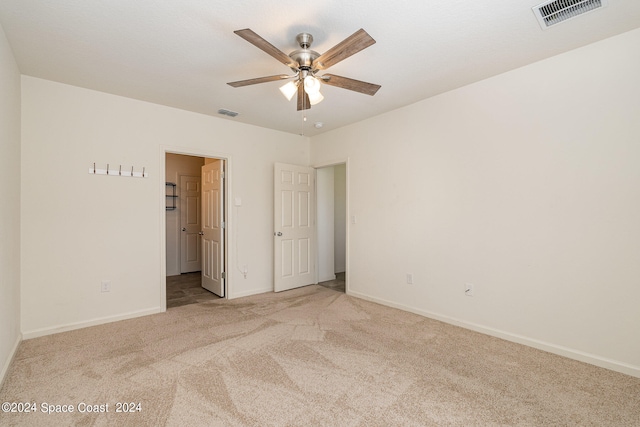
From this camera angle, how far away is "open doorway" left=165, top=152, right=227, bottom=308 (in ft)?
14.4

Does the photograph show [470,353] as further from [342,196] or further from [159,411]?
[342,196]

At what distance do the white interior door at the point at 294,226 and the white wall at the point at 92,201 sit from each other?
1.03 m

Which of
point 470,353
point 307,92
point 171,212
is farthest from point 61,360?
point 171,212

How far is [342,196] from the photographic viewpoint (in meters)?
→ 6.33

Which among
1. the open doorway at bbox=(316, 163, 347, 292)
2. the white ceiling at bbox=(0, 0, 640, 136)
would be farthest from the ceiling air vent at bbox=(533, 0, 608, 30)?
the open doorway at bbox=(316, 163, 347, 292)

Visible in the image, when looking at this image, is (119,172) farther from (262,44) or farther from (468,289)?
(468,289)

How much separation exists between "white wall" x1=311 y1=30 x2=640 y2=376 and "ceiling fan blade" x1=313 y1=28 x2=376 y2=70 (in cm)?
183

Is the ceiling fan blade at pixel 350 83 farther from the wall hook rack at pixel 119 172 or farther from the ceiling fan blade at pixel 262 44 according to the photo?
the wall hook rack at pixel 119 172

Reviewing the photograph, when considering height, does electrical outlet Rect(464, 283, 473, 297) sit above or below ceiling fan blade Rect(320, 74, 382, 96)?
below

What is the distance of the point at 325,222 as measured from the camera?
5523 millimetres

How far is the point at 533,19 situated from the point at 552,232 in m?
1.70

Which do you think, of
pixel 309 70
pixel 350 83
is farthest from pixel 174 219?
pixel 350 83

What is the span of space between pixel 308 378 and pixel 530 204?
2.46m

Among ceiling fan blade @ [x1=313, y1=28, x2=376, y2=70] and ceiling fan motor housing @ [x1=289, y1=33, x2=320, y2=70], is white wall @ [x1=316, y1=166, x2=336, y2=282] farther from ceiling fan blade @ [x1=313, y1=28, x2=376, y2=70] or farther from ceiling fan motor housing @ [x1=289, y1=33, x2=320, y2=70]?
ceiling fan blade @ [x1=313, y1=28, x2=376, y2=70]
